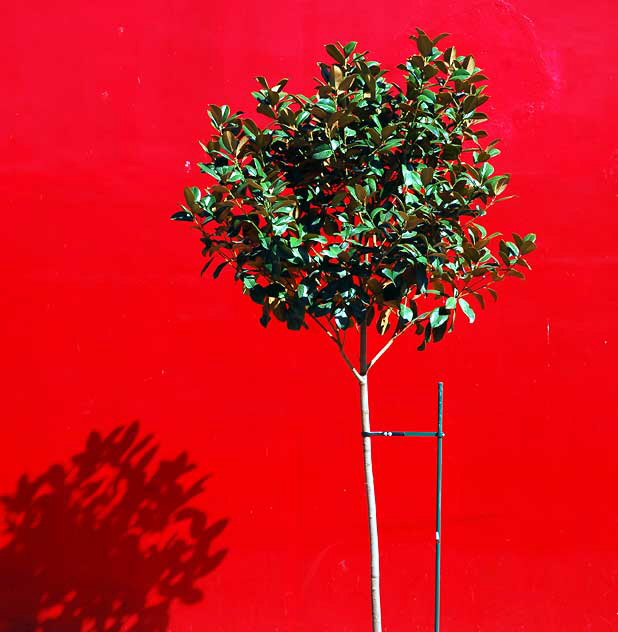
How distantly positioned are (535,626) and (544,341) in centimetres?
151

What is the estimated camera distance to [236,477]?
15.9 feet

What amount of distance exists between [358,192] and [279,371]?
1.74 metres

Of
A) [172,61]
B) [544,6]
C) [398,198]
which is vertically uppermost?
[544,6]

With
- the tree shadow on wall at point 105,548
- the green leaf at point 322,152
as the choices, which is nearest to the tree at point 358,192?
the green leaf at point 322,152

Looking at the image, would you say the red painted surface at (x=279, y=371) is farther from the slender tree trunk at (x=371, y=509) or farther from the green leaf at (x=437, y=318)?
the green leaf at (x=437, y=318)

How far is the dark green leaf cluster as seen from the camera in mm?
3328

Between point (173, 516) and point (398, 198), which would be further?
point (173, 516)

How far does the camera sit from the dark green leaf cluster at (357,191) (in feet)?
10.9

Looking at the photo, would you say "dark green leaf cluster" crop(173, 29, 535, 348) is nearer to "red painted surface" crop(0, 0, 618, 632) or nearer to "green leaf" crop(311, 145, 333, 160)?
"green leaf" crop(311, 145, 333, 160)

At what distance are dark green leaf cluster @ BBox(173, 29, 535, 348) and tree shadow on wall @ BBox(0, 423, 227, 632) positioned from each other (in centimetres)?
169

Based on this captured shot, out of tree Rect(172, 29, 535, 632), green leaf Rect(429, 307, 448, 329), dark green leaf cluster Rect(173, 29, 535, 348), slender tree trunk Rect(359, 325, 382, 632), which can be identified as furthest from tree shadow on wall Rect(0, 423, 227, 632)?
green leaf Rect(429, 307, 448, 329)

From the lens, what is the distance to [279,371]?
15.9 ft

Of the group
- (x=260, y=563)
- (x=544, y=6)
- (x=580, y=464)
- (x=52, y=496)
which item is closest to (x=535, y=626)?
(x=580, y=464)

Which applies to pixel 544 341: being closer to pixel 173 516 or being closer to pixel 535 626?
pixel 535 626
